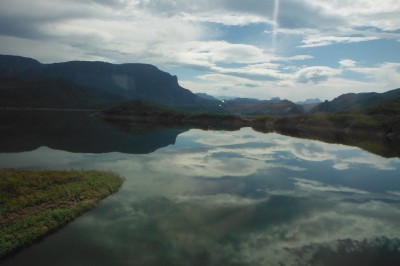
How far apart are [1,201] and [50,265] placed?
538 inches

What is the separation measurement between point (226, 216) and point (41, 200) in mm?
20234

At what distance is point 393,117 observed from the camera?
190 metres

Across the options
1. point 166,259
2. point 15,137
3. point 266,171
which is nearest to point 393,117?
point 266,171

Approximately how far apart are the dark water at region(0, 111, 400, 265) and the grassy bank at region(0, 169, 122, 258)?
1.34 meters

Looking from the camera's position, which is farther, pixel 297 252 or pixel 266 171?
pixel 266 171

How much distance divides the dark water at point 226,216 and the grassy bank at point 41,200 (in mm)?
1336

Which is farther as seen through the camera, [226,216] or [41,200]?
[226,216]

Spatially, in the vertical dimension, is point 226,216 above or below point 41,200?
below

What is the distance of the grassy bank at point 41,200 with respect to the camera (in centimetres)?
2967

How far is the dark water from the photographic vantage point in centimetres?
2847

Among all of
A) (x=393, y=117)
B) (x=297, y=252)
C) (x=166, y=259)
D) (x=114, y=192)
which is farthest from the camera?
(x=393, y=117)

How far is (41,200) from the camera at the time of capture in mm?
37531

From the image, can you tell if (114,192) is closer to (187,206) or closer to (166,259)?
(187,206)

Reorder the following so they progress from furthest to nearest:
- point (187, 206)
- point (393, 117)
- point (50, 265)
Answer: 1. point (393, 117)
2. point (187, 206)
3. point (50, 265)
